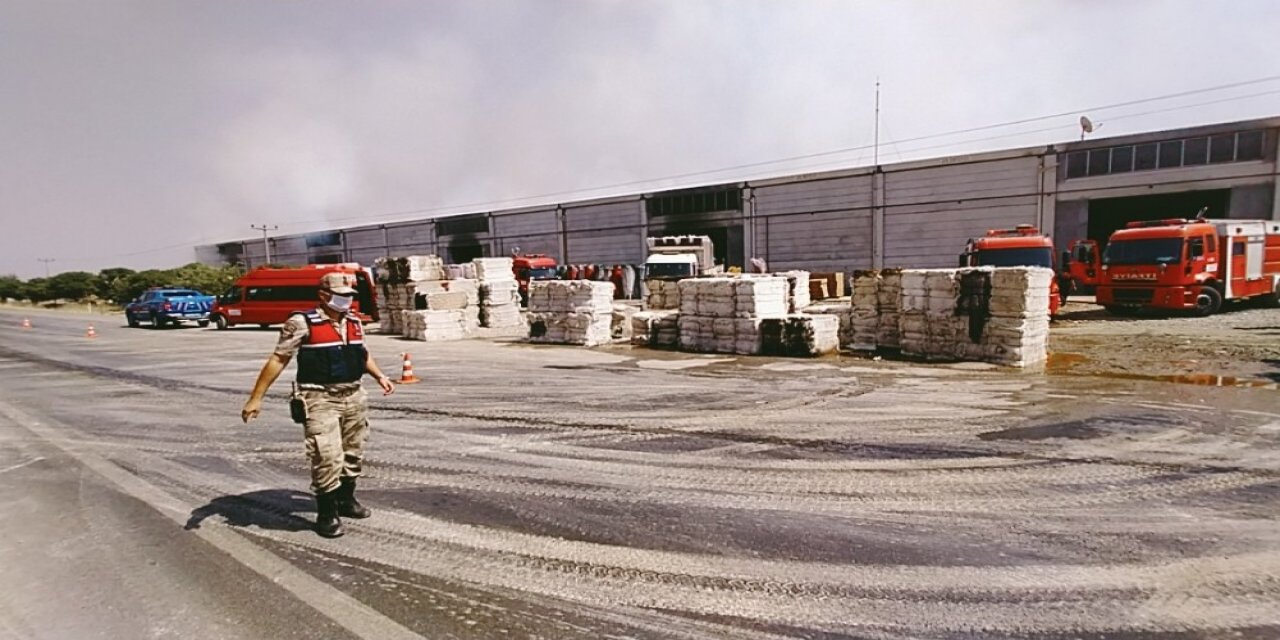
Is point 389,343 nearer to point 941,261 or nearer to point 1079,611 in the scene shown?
point 1079,611

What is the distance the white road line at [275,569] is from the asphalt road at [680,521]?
0.07 feet

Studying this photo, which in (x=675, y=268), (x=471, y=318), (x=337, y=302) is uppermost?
(x=675, y=268)

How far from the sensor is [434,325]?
2064 centimetres

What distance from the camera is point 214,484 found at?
19.8ft

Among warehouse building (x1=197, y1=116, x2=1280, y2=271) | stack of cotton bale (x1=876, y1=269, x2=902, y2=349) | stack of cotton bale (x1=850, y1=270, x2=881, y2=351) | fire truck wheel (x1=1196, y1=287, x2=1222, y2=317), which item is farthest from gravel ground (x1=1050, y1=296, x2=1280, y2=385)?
warehouse building (x1=197, y1=116, x2=1280, y2=271)

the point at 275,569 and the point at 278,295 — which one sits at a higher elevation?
the point at 278,295

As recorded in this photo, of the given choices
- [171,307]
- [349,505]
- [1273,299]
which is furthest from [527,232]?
[349,505]

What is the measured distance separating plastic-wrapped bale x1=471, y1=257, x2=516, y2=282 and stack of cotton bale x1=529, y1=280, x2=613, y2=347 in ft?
15.5

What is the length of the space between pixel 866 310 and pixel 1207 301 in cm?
1164

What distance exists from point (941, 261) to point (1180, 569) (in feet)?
100

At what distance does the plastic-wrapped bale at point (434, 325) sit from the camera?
2058 cm

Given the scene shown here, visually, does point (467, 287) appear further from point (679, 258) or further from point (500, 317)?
point (679, 258)

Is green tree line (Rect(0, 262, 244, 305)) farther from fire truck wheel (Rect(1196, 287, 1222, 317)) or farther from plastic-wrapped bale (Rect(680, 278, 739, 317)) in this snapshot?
fire truck wheel (Rect(1196, 287, 1222, 317))

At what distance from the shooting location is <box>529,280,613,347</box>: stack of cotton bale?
17719 millimetres
